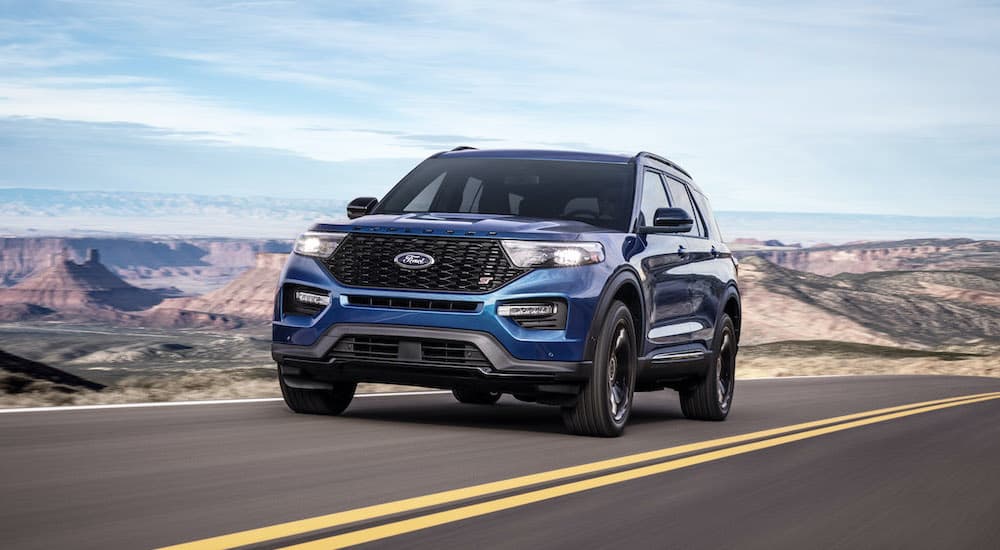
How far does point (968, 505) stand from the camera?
22.4 feet

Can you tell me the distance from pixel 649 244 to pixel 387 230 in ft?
6.86

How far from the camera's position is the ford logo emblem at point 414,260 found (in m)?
8.52

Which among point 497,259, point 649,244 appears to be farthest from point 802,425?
point 497,259

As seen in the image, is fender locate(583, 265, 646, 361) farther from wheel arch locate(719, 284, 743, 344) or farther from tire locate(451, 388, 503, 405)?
wheel arch locate(719, 284, 743, 344)

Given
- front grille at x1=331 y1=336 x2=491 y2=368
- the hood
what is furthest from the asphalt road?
the hood

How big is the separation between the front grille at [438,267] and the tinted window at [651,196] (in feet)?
5.69

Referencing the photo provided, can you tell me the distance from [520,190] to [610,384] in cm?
187

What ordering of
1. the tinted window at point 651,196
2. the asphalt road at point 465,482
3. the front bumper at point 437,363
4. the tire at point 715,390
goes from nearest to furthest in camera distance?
1. the asphalt road at point 465,482
2. the front bumper at point 437,363
3. the tinted window at point 651,196
4. the tire at point 715,390

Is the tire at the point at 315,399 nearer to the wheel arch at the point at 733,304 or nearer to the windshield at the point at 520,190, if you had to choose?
the windshield at the point at 520,190

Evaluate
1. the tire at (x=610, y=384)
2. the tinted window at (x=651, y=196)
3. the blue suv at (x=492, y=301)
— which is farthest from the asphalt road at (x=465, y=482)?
the tinted window at (x=651, y=196)

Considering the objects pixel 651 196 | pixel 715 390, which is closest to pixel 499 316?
pixel 651 196

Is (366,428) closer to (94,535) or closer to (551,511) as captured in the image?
(551,511)

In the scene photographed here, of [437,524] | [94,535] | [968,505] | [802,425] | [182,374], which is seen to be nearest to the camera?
[94,535]

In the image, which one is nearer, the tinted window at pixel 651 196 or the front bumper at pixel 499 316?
the front bumper at pixel 499 316
